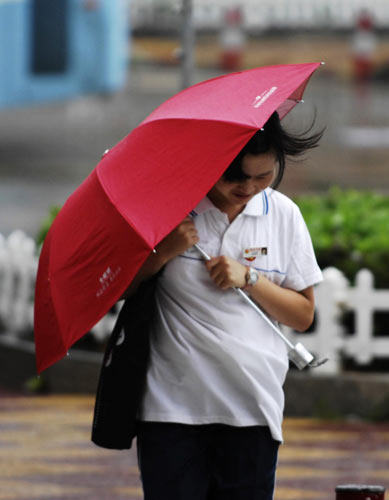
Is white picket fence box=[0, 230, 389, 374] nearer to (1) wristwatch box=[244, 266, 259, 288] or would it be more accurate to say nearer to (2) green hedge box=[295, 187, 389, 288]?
(2) green hedge box=[295, 187, 389, 288]

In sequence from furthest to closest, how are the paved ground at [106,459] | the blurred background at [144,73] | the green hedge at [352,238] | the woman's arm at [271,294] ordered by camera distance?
the blurred background at [144,73], the green hedge at [352,238], the paved ground at [106,459], the woman's arm at [271,294]

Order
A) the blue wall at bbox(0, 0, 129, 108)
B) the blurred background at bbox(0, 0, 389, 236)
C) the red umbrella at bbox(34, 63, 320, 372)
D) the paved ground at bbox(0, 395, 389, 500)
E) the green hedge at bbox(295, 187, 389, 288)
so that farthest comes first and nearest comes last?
the blue wall at bbox(0, 0, 129, 108) → the blurred background at bbox(0, 0, 389, 236) → the green hedge at bbox(295, 187, 389, 288) → the paved ground at bbox(0, 395, 389, 500) → the red umbrella at bbox(34, 63, 320, 372)

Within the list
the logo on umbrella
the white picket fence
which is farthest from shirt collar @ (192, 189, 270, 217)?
the white picket fence

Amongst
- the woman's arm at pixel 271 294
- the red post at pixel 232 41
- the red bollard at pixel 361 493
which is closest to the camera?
the woman's arm at pixel 271 294

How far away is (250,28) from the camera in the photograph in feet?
104

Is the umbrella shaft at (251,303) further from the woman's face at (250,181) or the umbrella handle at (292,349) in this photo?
the woman's face at (250,181)

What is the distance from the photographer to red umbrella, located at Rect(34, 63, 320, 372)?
115 inches

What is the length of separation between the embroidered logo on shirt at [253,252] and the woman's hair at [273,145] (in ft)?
0.65

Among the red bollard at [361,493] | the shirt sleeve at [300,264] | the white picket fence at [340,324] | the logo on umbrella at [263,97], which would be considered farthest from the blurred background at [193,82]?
the red bollard at [361,493]

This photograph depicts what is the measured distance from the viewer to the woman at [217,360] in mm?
3072

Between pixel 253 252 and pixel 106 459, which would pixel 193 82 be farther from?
pixel 253 252

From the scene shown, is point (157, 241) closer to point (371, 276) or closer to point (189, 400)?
point (189, 400)

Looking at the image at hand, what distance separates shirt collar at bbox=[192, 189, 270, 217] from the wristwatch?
0.15 meters

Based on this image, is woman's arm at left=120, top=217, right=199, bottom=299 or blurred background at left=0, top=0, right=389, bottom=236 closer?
woman's arm at left=120, top=217, right=199, bottom=299
